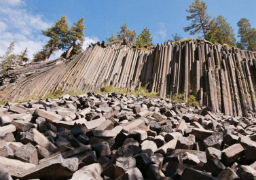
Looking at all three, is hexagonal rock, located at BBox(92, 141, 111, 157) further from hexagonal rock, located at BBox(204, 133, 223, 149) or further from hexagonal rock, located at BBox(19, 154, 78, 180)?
hexagonal rock, located at BBox(204, 133, 223, 149)

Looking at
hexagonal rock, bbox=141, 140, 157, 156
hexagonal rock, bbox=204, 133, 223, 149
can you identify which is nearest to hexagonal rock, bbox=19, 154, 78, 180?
hexagonal rock, bbox=141, 140, 157, 156

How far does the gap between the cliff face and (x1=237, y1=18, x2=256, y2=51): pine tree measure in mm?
23345

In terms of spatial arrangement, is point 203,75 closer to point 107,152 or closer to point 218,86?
point 218,86

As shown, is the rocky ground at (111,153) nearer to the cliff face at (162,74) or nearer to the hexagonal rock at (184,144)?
the hexagonal rock at (184,144)

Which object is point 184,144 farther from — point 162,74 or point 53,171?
point 162,74

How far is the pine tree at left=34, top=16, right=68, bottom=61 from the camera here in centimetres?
3268

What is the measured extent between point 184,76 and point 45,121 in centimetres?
817

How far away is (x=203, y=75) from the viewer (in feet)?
28.3

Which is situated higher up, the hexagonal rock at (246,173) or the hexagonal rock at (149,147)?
the hexagonal rock at (149,147)

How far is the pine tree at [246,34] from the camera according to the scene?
94.9ft

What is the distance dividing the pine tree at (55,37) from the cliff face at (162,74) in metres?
19.4

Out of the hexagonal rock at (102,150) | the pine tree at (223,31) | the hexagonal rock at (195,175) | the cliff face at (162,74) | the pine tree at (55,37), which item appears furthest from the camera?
the pine tree at (55,37)

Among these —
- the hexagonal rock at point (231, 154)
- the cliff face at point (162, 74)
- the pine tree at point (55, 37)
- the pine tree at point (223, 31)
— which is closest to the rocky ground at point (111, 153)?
the hexagonal rock at point (231, 154)

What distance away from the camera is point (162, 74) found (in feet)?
33.0
